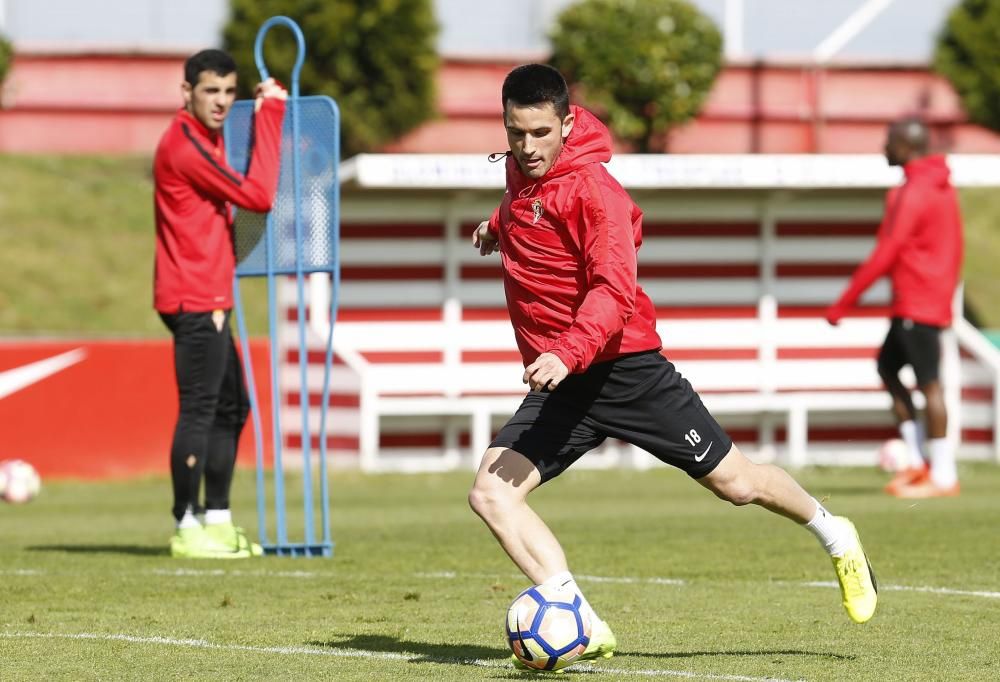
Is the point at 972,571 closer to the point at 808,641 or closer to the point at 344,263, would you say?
the point at 808,641

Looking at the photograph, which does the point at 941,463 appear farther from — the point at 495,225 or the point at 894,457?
the point at 495,225

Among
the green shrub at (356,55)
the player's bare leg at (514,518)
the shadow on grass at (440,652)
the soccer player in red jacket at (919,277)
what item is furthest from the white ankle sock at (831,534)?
the green shrub at (356,55)

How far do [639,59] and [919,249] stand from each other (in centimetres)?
1798

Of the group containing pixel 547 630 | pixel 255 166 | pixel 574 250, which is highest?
pixel 574 250

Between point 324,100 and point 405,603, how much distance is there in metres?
3.06

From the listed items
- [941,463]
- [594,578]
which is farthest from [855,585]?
[941,463]

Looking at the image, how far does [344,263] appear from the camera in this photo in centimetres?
2000

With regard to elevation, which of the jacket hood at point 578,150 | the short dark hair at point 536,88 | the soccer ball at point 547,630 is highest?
the short dark hair at point 536,88

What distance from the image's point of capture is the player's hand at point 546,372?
19.1 ft

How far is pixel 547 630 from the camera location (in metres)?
6.13

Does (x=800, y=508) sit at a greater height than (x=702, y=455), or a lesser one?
lesser

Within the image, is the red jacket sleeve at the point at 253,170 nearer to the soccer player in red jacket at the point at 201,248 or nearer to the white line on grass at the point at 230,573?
the soccer player in red jacket at the point at 201,248

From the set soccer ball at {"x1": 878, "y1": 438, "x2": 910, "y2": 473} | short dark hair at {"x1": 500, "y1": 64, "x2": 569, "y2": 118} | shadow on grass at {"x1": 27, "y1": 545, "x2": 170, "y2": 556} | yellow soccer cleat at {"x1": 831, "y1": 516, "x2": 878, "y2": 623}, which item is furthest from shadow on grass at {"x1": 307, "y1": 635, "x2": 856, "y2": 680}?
soccer ball at {"x1": 878, "y1": 438, "x2": 910, "y2": 473}

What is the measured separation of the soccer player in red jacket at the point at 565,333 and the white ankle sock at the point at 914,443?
7599 mm
